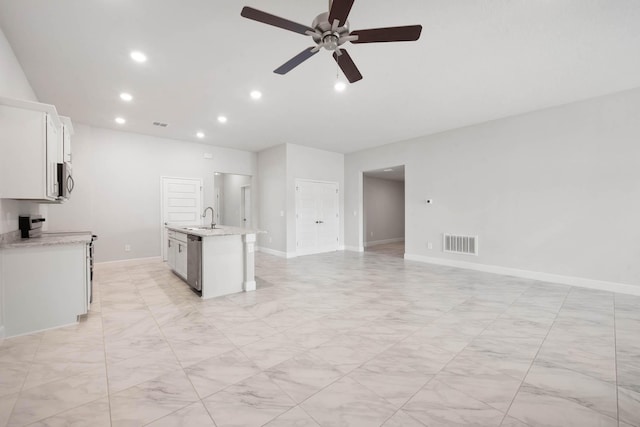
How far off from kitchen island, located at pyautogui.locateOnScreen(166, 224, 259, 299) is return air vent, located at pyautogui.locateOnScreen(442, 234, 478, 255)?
4.27 meters

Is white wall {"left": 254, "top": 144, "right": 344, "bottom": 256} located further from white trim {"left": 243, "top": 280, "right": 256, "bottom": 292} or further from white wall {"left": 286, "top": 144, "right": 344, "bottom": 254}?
white trim {"left": 243, "top": 280, "right": 256, "bottom": 292}

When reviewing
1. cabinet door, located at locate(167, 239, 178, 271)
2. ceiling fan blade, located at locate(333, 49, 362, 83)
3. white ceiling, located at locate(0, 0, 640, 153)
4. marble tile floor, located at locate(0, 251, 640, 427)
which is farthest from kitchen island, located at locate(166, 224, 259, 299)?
ceiling fan blade, located at locate(333, 49, 362, 83)

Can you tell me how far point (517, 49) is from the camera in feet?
9.72

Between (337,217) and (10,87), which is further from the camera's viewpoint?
(337,217)

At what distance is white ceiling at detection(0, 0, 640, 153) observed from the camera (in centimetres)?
241

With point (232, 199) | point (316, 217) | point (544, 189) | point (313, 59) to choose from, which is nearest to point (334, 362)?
point (313, 59)

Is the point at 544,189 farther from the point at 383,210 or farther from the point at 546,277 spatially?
the point at 383,210

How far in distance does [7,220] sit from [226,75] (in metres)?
2.94

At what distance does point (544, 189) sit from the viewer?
4.68 m

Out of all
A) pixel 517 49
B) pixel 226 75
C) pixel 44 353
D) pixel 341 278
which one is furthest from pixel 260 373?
pixel 517 49

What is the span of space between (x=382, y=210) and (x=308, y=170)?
3.71m

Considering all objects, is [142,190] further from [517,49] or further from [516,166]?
[516,166]

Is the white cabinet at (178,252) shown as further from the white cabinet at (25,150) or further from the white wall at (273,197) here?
the white wall at (273,197)

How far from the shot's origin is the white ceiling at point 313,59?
2.41 m
